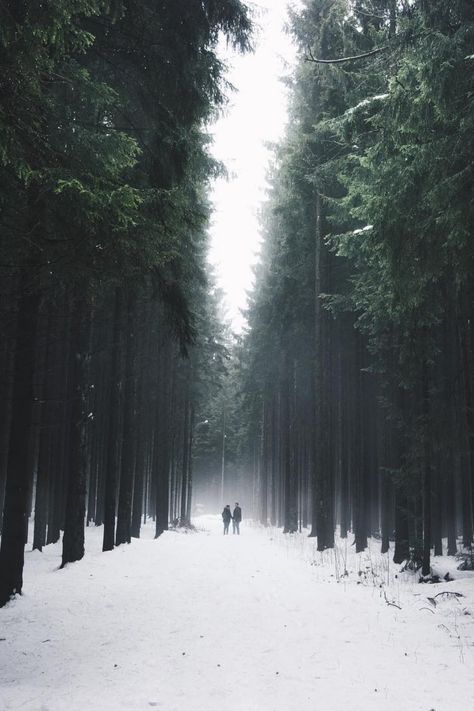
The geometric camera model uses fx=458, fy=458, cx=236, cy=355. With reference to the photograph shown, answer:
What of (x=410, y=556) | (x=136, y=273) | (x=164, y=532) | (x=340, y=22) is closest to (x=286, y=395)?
(x=164, y=532)

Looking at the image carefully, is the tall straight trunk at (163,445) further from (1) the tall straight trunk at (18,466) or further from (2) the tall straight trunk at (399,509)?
(1) the tall straight trunk at (18,466)

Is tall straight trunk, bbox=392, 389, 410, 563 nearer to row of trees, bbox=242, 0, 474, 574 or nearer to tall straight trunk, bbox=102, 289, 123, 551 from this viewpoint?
row of trees, bbox=242, 0, 474, 574

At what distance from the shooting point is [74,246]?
5855 mm

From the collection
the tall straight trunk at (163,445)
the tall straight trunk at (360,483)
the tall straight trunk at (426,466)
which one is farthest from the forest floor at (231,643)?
the tall straight trunk at (163,445)

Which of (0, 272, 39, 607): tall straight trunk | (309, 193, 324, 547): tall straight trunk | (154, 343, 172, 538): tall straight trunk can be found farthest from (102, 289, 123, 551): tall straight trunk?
(309, 193, 324, 547): tall straight trunk

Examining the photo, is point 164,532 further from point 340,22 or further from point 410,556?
point 340,22

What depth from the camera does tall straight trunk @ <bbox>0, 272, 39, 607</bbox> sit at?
6988 millimetres

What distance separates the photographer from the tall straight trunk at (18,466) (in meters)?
6.99

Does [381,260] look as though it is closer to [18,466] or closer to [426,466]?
[426,466]

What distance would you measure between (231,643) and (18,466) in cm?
407

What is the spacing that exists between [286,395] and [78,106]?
19037 mm

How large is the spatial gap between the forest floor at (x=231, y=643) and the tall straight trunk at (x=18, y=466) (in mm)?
494

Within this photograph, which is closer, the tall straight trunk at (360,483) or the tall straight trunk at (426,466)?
the tall straight trunk at (426,466)

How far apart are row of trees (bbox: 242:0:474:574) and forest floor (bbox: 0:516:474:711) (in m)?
4.03
